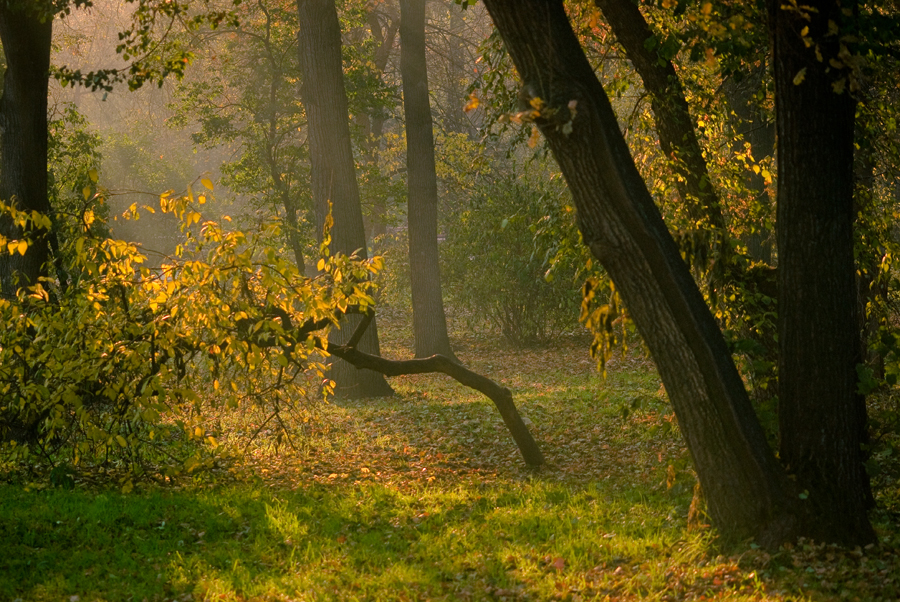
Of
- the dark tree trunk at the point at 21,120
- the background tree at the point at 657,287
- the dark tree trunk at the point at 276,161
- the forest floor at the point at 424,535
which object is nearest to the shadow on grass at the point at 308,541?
the forest floor at the point at 424,535

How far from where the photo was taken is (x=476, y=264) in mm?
19281

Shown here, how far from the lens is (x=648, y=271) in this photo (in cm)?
501

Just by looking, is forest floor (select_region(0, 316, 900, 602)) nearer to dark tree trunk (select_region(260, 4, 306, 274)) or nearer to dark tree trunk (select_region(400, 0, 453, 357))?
dark tree trunk (select_region(400, 0, 453, 357))

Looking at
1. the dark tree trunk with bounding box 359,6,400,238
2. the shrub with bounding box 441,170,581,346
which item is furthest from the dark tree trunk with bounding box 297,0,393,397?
the dark tree trunk with bounding box 359,6,400,238

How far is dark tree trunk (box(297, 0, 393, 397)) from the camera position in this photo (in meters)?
13.3

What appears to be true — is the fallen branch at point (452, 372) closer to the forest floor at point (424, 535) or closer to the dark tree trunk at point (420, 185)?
the forest floor at point (424, 535)

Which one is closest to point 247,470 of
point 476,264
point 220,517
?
point 220,517

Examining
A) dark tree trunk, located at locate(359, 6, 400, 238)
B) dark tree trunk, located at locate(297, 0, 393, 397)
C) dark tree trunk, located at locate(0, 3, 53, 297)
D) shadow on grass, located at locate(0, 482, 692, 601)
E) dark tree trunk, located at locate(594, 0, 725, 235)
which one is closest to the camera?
shadow on grass, located at locate(0, 482, 692, 601)

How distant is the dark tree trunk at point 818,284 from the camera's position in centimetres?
502

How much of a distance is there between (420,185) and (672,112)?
10.4 m

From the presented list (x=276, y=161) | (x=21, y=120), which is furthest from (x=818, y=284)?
(x=276, y=161)

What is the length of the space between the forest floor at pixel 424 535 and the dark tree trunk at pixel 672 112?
1.82m

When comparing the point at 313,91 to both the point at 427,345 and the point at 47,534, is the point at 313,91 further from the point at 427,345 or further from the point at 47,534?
the point at 47,534

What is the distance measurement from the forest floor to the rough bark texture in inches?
16.4
